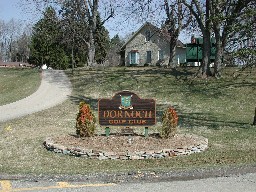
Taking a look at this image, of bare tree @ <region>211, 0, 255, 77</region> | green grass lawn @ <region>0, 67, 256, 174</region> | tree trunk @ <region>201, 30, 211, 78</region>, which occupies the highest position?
bare tree @ <region>211, 0, 255, 77</region>

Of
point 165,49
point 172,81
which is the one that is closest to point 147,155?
point 172,81

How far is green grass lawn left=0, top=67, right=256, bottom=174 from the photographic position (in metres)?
8.16

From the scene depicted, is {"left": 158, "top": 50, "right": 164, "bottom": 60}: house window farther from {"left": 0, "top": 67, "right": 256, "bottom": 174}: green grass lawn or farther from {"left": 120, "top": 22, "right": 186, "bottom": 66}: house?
{"left": 0, "top": 67, "right": 256, "bottom": 174}: green grass lawn

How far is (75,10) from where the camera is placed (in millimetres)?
41656

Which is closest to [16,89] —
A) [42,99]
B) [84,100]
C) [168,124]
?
[42,99]

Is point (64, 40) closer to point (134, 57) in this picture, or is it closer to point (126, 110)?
point (134, 57)

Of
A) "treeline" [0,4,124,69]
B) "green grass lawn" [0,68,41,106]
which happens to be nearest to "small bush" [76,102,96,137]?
"green grass lawn" [0,68,41,106]

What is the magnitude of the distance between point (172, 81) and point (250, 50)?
40.9 ft

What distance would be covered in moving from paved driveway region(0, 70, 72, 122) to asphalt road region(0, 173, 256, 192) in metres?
8.27

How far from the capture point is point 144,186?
20.9 feet

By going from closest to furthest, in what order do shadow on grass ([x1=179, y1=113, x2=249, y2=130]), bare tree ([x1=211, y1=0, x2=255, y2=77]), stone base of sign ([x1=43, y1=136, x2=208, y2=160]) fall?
stone base of sign ([x1=43, y1=136, x2=208, y2=160])
shadow on grass ([x1=179, y1=113, x2=249, y2=130])
bare tree ([x1=211, y1=0, x2=255, y2=77])

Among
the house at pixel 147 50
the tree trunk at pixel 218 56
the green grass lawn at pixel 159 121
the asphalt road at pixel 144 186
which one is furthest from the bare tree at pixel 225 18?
the house at pixel 147 50

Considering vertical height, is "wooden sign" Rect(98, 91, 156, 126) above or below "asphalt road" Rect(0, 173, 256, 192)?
above

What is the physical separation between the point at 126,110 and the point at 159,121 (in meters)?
4.37
